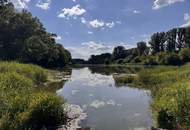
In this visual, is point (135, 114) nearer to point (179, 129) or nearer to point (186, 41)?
point (179, 129)

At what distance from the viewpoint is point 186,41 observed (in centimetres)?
10381

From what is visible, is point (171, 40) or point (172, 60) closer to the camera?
point (172, 60)

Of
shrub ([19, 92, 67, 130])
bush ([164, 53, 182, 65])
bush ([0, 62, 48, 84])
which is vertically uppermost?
bush ([164, 53, 182, 65])

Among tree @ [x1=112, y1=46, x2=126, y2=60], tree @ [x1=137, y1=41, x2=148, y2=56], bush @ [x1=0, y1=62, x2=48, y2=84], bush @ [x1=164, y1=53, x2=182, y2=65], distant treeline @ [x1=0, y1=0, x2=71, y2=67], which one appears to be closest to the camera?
bush @ [x1=0, y1=62, x2=48, y2=84]

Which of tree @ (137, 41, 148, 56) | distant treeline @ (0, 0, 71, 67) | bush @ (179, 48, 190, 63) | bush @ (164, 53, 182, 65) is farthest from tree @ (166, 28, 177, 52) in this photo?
distant treeline @ (0, 0, 71, 67)

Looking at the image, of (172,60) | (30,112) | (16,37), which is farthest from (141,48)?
(30,112)

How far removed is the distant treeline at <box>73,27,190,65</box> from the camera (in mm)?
87938

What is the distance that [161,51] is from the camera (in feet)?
379

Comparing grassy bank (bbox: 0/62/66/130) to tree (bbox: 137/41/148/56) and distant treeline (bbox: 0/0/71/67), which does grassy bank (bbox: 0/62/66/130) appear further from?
tree (bbox: 137/41/148/56)

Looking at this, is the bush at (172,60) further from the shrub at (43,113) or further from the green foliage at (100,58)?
the shrub at (43,113)

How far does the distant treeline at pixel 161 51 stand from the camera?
87.9 m

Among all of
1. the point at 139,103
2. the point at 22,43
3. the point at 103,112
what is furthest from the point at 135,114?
the point at 22,43

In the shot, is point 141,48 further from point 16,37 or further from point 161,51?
point 16,37

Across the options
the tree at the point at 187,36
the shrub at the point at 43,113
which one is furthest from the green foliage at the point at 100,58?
the shrub at the point at 43,113
